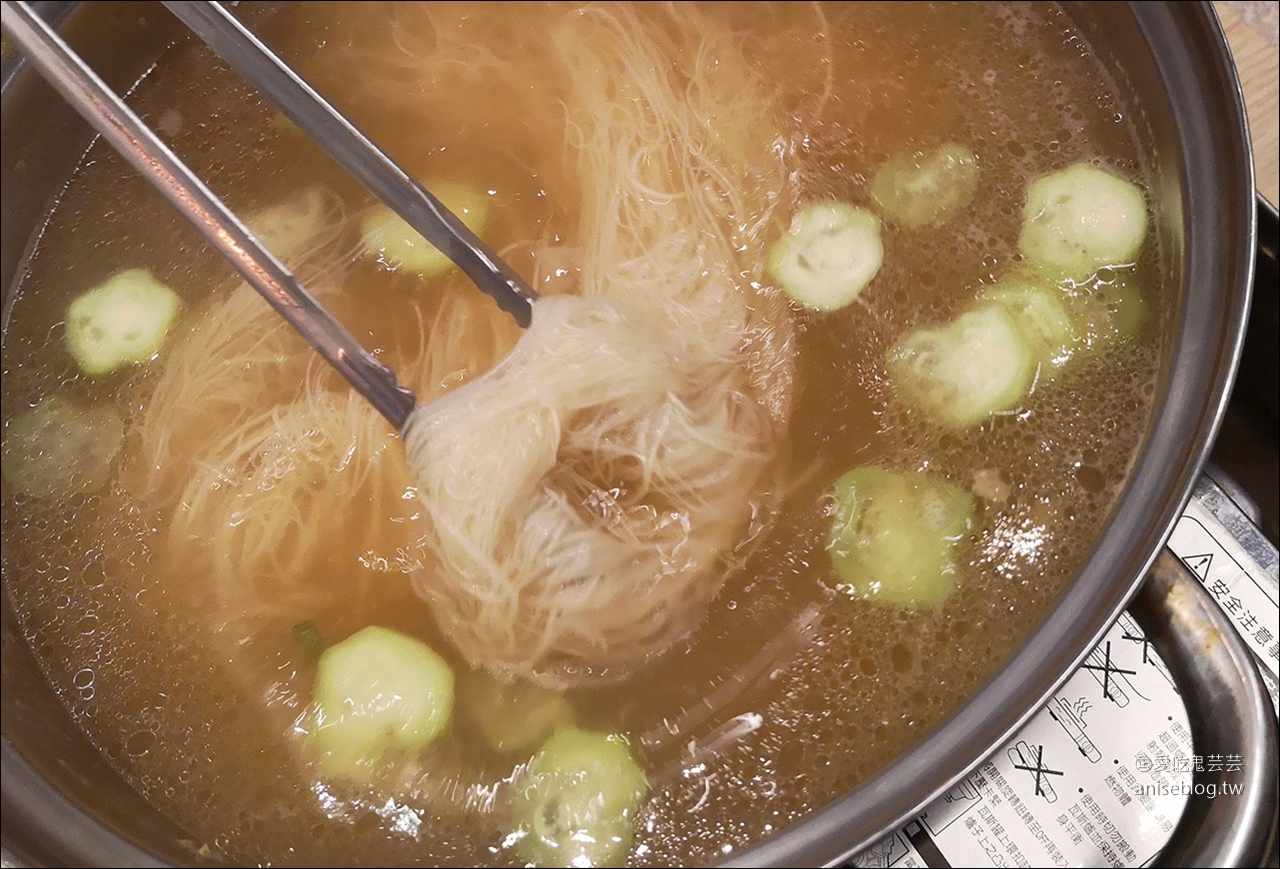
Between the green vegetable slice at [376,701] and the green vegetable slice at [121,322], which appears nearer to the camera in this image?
the green vegetable slice at [376,701]

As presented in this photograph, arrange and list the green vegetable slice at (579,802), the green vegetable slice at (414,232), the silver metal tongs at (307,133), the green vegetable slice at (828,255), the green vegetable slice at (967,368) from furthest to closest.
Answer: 1. the green vegetable slice at (414,232)
2. the green vegetable slice at (828,255)
3. the green vegetable slice at (967,368)
4. the green vegetable slice at (579,802)
5. the silver metal tongs at (307,133)

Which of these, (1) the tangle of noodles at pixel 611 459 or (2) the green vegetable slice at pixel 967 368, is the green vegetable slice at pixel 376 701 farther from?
(2) the green vegetable slice at pixel 967 368

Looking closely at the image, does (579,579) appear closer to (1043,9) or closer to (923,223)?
(923,223)

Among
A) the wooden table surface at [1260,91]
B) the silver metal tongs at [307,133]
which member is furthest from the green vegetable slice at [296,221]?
the wooden table surface at [1260,91]

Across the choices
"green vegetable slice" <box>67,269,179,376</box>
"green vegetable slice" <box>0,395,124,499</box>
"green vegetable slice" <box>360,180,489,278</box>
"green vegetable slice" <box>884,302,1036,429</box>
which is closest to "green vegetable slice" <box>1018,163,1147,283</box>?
"green vegetable slice" <box>884,302,1036,429</box>

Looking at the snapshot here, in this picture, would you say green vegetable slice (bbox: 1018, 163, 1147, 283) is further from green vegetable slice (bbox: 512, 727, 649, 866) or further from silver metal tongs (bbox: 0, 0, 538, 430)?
green vegetable slice (bbox: 512, 727, 649, 866)

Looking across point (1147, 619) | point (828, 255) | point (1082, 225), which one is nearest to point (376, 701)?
point (828, 255)
